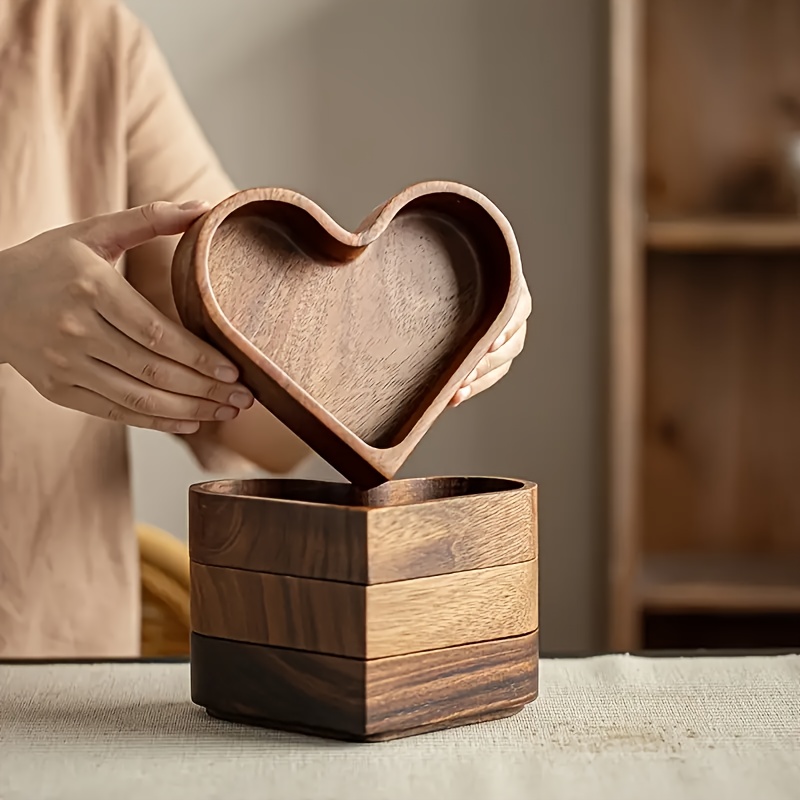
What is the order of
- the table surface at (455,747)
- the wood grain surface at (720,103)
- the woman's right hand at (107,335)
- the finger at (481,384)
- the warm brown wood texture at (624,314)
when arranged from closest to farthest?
the table surface at (455,747)
the woman's right hand at (107,335)
the finger at (481,384)
the warm brown wood texture at (624,314)
the wood grain surface at (720,103)

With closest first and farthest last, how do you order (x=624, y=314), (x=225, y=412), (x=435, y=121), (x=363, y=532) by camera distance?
(x=363, y=532)
(x=225, y=412)
(x=624, y=314)
(x=435, y=121)

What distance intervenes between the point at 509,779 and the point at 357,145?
1.49m

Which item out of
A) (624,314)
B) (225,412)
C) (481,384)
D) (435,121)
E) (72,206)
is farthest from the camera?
(435,121)

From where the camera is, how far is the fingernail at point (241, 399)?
2.41ft

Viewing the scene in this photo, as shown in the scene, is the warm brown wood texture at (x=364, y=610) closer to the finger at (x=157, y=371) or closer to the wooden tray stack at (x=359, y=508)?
the wooden tray stack at (x=359, y=508)

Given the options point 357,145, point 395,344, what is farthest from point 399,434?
point 357,145

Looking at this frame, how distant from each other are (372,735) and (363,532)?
12cm

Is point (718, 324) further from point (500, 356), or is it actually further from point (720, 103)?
point (500, 356)

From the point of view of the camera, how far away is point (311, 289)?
28.4 inches

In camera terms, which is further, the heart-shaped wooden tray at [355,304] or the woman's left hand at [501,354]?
the woman's left hand at [501,354]

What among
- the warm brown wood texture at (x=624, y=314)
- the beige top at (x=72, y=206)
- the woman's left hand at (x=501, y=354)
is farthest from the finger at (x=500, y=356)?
the warm brown wood texture at (x=624, y=314)

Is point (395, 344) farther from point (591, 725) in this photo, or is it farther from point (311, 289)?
point (591, 725)

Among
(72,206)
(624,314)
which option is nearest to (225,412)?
(72,206)

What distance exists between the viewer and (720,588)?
1823mm
